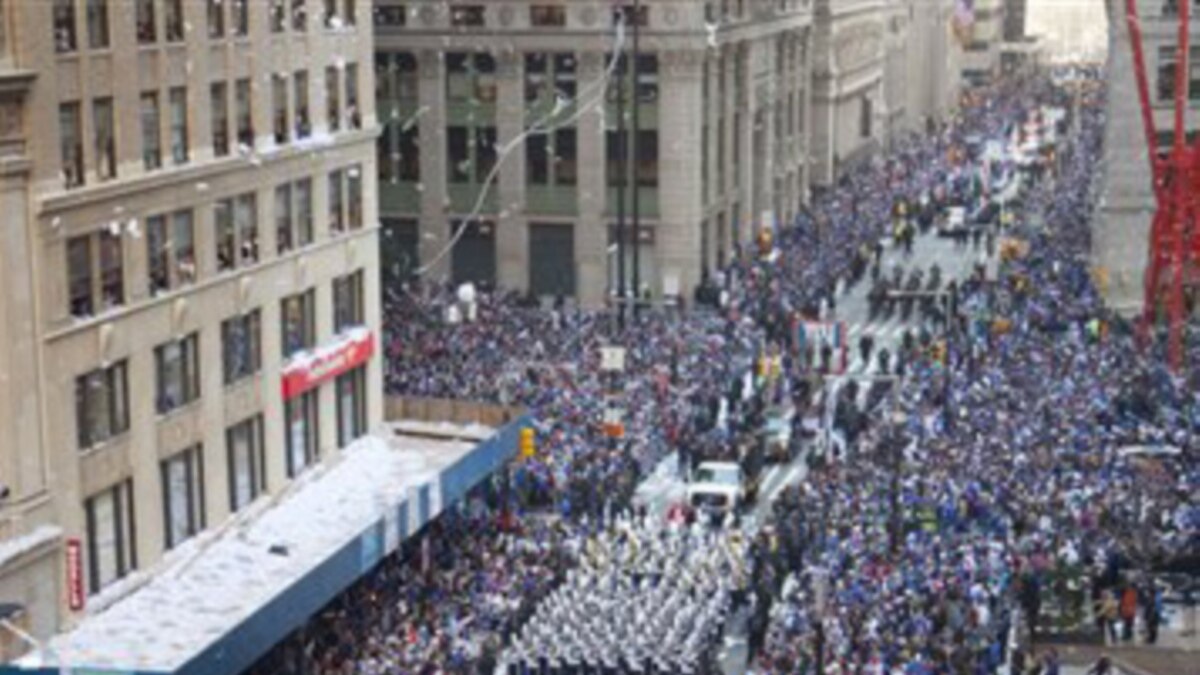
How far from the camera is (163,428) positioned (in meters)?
35.5

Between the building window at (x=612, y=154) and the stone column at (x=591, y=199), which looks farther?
the building window at (x=612, y=154)

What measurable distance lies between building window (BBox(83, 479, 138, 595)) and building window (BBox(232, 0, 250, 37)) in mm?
9869

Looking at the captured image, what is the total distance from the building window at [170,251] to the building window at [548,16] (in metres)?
34.7

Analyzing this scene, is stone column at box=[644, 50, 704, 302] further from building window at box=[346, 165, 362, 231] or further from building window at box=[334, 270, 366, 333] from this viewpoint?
building window at box=[346, 165, 362, 231]

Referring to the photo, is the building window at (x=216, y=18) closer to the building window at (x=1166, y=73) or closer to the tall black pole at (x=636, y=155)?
the tall black pole at (x=636, y=155)

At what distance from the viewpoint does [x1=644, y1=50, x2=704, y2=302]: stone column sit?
70.2 meters

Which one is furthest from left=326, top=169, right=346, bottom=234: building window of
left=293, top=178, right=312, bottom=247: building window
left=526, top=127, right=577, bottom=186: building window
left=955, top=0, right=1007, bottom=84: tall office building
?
left=955, top=0, right=1007, bottom=84: tall office building

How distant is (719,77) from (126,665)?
49.8m

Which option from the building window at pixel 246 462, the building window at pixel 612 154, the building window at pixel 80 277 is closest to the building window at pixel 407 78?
the building window at pixel 612 154

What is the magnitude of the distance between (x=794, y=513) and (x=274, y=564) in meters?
11.1

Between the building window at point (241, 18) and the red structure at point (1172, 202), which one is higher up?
the building window at point (241, 18)

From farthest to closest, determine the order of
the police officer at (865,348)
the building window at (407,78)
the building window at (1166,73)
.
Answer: the building window at (407,78) < the building window at (1166,73) < the police officer at (865,348)

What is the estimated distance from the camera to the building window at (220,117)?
1491 inches

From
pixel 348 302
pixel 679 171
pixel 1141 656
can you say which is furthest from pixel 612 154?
pixel 1141 656
